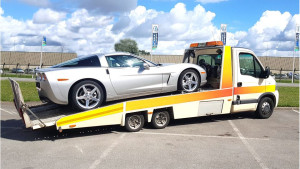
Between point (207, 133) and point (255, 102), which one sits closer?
point (207, 133)

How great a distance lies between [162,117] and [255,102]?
10.5 ft

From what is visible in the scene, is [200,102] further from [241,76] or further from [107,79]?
[107,79]

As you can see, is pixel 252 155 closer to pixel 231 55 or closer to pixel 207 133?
pixel 207 133

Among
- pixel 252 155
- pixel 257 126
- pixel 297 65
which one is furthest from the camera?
pixel 297 65

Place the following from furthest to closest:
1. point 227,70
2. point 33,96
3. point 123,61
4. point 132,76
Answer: point 33,96, point 227,70, point 123,61, point 132,76

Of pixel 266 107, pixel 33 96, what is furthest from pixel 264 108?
pixel 33 96

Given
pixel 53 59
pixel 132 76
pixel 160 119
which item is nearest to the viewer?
pixel 132 76

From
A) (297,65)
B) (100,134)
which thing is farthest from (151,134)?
(297,65)

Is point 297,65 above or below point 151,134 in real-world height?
above

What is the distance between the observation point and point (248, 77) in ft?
26.6

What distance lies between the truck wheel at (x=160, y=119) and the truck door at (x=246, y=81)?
7.04 ft

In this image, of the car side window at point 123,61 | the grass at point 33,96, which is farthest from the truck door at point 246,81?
the grass at point 33,96

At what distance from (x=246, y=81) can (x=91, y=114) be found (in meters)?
4.71

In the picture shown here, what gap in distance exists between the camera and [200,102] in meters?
7.21
